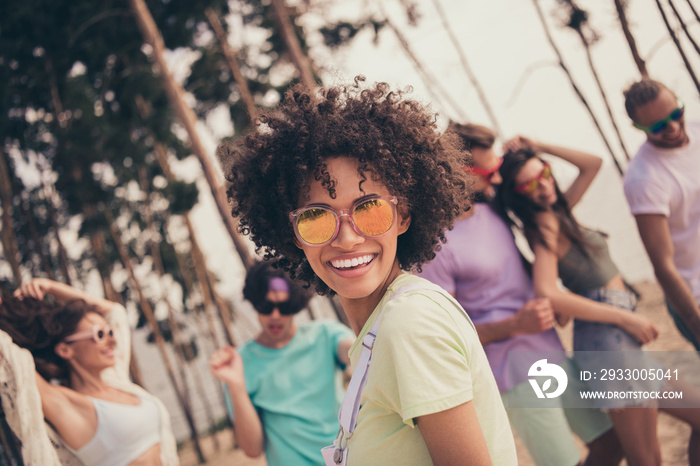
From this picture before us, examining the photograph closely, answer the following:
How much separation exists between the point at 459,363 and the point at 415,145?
742mm

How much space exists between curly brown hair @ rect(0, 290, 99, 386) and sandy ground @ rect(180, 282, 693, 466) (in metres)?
4.33

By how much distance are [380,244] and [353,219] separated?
118 mm

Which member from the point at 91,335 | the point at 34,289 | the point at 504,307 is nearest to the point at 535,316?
the point at 504,307

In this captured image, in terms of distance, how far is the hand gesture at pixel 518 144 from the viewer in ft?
10.2

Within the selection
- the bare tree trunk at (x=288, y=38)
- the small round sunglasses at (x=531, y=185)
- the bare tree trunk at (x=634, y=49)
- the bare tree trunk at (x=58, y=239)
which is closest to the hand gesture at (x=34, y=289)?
the small round sunglasses at (x=531, y=185)

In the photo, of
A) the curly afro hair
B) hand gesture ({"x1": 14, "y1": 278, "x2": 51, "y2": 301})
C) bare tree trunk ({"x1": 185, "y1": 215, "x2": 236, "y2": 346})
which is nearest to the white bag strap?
the curly afro hair

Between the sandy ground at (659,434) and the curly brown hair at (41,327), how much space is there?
14.2 ft

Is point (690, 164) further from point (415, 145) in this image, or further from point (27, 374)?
point (27, 374)

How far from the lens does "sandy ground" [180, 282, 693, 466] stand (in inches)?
189

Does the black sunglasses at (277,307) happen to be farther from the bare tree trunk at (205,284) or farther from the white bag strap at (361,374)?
the bare tree trunk at (205,284)

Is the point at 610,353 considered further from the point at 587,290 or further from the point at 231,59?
the point at 231,59

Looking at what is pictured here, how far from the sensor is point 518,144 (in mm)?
3152

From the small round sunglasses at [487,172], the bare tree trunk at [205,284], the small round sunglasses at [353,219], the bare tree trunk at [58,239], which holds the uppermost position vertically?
the bare tree trunk at [58,239]

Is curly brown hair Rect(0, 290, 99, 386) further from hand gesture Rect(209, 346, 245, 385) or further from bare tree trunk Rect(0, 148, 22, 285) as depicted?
bare tree trunk Rect(0, 148, 22, 285)
